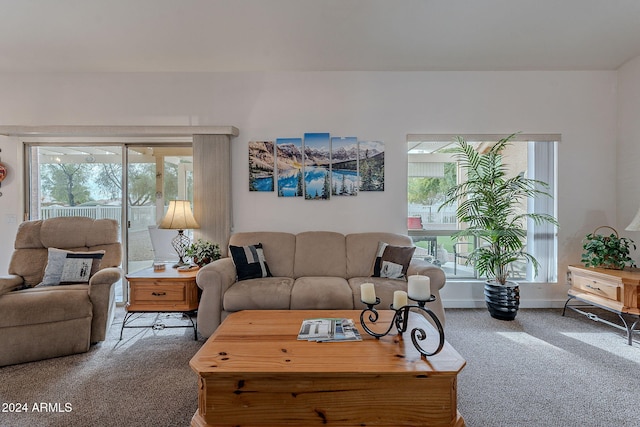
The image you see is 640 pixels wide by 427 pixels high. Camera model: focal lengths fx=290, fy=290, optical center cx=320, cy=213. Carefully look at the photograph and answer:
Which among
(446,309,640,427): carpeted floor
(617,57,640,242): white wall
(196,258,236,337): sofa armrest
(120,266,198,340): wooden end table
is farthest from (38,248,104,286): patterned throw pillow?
(617,57,640,242): white wall

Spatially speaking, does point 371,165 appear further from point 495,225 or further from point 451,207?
point 495,225

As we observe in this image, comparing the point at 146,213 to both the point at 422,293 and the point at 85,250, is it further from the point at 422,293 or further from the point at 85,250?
the point at 422,293

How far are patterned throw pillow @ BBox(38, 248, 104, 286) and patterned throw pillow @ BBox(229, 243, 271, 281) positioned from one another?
1.23 meters

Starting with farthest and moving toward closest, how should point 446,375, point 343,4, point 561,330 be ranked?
point 561,330 < point 343,4 < point 446,375

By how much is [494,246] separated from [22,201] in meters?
5.42

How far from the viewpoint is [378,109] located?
3434 mm

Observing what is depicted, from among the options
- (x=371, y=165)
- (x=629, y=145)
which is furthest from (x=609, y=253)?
(x=371, y=165)

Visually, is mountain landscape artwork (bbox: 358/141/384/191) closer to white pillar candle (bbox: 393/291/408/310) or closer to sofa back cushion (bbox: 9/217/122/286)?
white pillar candle (bbox: 393/291/408/310)

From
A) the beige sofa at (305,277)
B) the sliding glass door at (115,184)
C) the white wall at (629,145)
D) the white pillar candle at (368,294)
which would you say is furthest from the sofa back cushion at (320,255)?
the white wall at (629,145)

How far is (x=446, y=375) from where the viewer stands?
1271mm

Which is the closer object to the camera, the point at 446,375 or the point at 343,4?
the point at 446,375

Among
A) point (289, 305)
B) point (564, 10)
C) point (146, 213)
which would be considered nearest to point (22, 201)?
point (146, 213)

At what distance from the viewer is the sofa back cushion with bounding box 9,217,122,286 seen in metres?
2.62

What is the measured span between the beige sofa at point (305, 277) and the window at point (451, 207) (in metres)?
0.72
